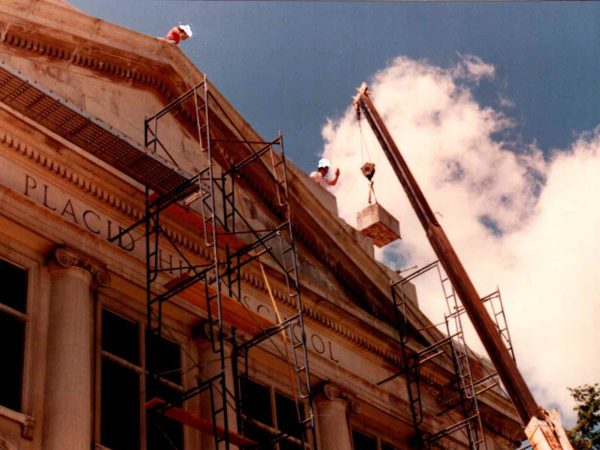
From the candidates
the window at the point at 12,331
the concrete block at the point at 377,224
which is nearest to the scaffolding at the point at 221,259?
the window at the point at 12,331

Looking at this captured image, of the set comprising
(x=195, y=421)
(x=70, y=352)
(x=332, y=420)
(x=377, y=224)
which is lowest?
(x=195, y=421)

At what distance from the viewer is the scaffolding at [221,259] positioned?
20.7 metres

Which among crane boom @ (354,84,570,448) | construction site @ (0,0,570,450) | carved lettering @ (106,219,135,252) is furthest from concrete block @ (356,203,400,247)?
carved lettering @ (106,219,135,252)

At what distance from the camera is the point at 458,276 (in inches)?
963

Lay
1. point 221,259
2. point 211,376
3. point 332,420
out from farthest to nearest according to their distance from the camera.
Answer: point 332,420 < point 221,259 < point 211,376

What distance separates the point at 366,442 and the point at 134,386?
6878 millimetres

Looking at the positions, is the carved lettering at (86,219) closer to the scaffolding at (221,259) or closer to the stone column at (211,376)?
the scaffolding at (221,259)

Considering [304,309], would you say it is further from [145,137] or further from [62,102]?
[62,102]

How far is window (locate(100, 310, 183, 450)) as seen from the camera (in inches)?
768

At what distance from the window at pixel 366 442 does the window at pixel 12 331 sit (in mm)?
8286

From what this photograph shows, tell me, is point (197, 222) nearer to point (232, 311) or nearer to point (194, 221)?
point (194, 221)

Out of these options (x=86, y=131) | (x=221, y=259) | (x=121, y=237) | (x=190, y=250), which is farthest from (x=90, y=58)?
(x=221, y=259)

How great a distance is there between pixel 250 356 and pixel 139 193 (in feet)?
11.5

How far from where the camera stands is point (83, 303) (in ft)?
64.9
